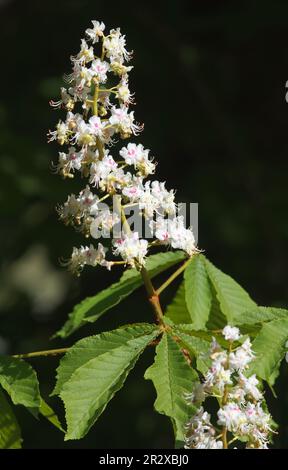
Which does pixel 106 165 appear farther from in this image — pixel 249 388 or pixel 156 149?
pixel 156 149

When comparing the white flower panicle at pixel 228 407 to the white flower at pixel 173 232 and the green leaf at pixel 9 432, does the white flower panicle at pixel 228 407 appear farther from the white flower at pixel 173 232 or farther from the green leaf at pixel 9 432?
the green leaf at pixel 9 432

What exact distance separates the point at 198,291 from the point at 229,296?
0.08m

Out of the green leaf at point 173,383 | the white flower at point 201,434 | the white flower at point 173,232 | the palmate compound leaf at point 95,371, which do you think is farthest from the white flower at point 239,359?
the white flower at point 173,232

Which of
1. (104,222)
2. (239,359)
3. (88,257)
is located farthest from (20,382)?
(239,359)

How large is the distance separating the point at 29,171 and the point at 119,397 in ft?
4.25

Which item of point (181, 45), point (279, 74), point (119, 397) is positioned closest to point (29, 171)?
point (119, 397)

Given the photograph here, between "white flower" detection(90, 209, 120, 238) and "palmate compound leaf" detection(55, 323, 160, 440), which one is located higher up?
"white flower" detection(90, 209, 120, 238)

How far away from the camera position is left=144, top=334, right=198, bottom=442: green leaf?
1.84m

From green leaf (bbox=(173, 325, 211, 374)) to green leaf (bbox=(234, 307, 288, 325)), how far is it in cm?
10

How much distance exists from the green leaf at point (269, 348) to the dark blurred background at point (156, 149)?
2.50 m

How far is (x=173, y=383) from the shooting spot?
1.90m

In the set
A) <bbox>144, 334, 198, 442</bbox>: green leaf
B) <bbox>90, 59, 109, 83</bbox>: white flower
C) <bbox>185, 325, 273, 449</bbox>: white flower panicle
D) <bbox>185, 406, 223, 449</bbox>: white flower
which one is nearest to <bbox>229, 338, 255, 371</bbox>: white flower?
<bbox>185, 325, 273, 449</bbox>: white flower panicle

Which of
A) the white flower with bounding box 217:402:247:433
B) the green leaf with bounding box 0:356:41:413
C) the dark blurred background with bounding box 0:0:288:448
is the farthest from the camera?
the dark blurred background with bounding box 0:0:288:448

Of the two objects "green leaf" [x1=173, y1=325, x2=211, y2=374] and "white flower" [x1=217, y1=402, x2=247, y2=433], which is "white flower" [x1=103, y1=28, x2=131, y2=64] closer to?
"green leaf" [x1=173, y1=325, x2=211, y2=374]
